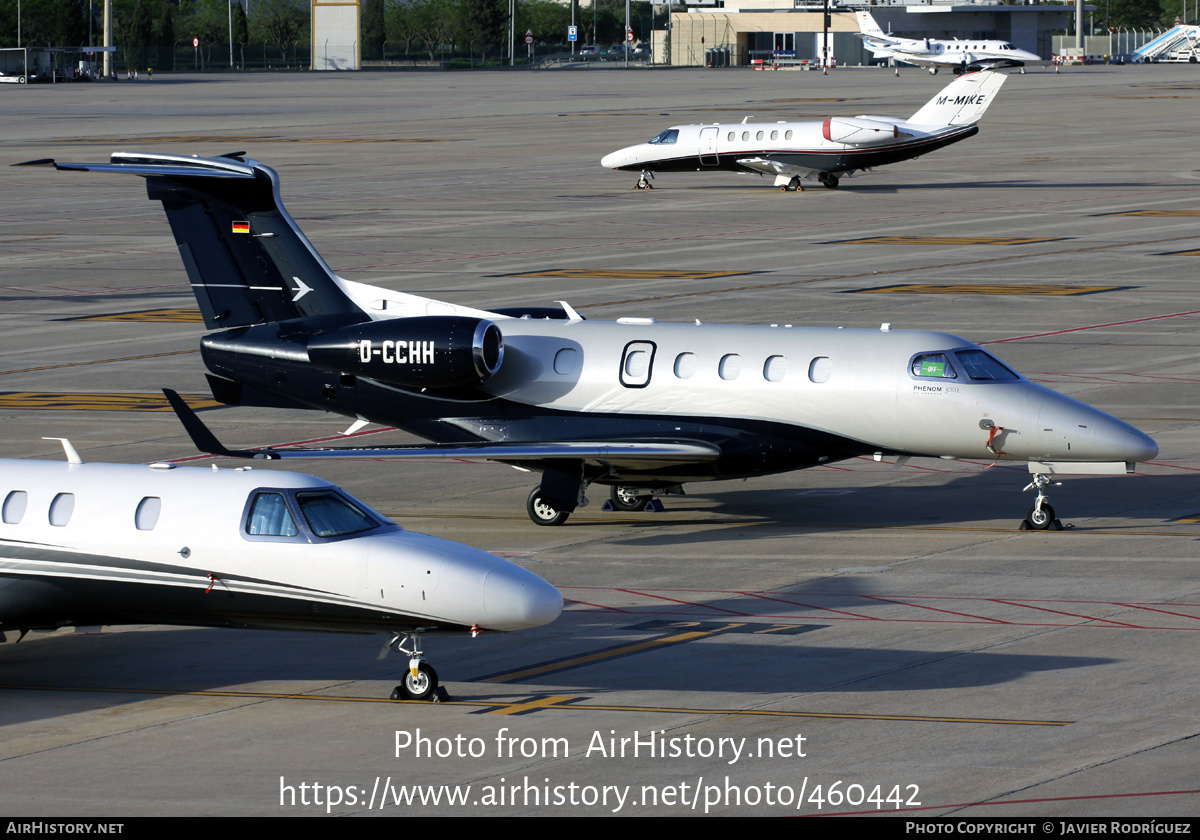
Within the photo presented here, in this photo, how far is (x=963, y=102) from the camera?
251 feet

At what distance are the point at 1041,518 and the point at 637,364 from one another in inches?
243

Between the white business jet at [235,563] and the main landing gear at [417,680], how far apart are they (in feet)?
0.05

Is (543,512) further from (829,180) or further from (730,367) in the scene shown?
(829,180)

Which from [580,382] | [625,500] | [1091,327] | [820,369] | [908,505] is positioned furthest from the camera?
[1091,327]

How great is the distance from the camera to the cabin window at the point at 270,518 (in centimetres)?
1716

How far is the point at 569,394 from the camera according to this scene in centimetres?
2608

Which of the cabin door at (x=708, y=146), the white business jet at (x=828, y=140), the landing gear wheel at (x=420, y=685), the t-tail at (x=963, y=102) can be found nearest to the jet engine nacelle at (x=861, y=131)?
the white business jet at (x=828, y=140)

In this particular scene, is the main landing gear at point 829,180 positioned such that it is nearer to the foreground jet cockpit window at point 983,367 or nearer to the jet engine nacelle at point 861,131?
the jet engine nacelle at point 861,131

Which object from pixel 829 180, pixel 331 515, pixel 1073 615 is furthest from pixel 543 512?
pixel 829 180

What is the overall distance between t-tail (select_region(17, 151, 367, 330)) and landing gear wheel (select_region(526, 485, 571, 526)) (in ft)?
14.4

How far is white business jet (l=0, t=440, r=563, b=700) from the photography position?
54.6 feet

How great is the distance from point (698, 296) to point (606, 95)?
110m

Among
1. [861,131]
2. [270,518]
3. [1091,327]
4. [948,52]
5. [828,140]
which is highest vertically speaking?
[948,52]
